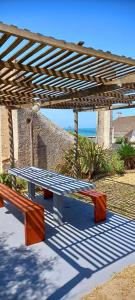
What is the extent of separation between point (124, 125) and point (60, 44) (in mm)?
41316

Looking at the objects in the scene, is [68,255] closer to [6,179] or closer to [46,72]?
[46,72]

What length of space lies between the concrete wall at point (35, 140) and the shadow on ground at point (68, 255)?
4029 mm

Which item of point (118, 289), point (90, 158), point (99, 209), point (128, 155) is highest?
point (90, 158)

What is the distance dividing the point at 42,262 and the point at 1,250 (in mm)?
804

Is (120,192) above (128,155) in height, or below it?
below

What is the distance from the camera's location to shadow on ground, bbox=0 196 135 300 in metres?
3.33

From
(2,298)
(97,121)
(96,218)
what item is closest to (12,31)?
(2,298)

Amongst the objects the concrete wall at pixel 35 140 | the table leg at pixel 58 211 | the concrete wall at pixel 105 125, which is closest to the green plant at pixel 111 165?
the concrete wall at pixel 35 140

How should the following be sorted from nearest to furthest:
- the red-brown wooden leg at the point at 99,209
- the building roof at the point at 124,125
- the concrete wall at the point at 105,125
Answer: the red-brown wooden leg at the point at 99,209 → the concrete wall at the point at 105,125 → the building roof at the point at 124,125

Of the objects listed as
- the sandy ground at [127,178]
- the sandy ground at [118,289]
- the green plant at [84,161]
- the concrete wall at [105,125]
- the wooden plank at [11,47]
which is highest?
the wooden plank at [11,47]

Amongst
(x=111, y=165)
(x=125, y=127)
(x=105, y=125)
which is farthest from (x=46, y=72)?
(x=125, y=127)

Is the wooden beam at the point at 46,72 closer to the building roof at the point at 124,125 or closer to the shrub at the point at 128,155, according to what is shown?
the shrub at the point at 128,155

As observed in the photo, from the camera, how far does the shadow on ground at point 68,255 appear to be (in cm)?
333

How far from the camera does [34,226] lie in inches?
180
